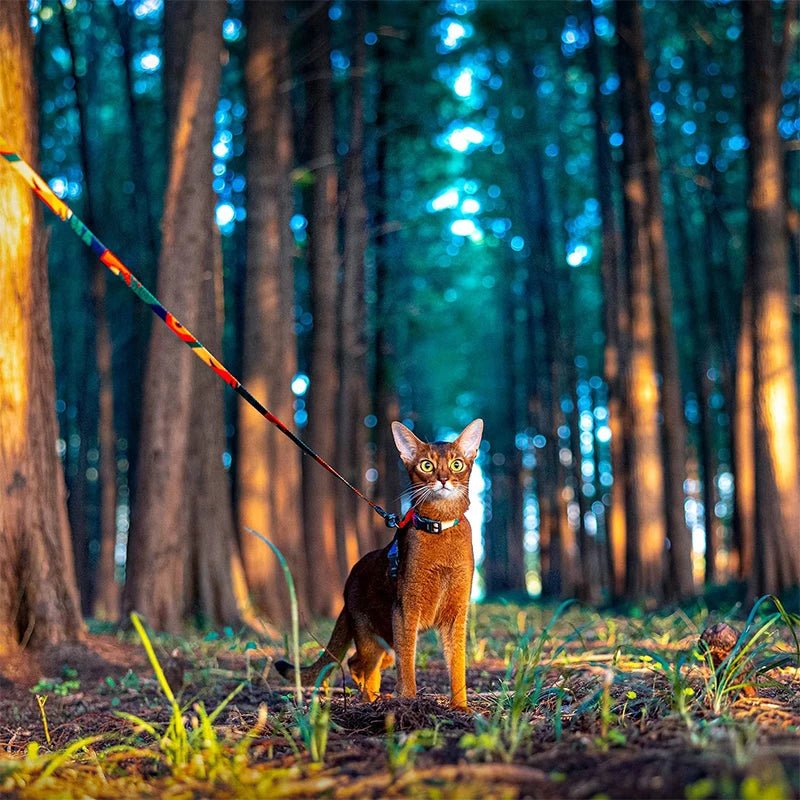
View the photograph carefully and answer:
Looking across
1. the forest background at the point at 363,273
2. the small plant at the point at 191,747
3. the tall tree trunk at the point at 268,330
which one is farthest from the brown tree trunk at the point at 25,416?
the tall tree trunk at the point at 268,330

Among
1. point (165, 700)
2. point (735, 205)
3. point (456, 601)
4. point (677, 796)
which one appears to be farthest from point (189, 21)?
point (735, 205)

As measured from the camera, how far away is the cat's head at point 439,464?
4449mm

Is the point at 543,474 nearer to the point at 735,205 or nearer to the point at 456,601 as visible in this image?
the point at 735,205

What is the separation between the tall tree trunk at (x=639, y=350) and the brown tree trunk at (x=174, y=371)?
829 cm

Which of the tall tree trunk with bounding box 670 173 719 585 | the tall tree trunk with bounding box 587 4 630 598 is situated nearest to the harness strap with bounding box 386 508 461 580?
the tall tree trunk with bounding box 587 4 630 598

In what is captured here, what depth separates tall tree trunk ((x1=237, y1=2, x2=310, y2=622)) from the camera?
42.3 ft

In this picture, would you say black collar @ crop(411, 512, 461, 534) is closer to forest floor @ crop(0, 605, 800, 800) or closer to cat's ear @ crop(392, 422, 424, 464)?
cat's ear @ crop(392, 422, 424, 464)

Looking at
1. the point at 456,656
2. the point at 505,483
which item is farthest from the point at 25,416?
the point at 505,483

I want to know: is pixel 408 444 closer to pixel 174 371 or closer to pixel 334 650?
pixel 334 650

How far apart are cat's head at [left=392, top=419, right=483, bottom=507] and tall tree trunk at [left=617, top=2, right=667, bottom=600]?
12160mm

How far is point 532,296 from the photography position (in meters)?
29.5

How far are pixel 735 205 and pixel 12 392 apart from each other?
17.1 meters

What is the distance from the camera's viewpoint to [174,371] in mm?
10156

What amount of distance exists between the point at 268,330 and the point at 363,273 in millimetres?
6858
